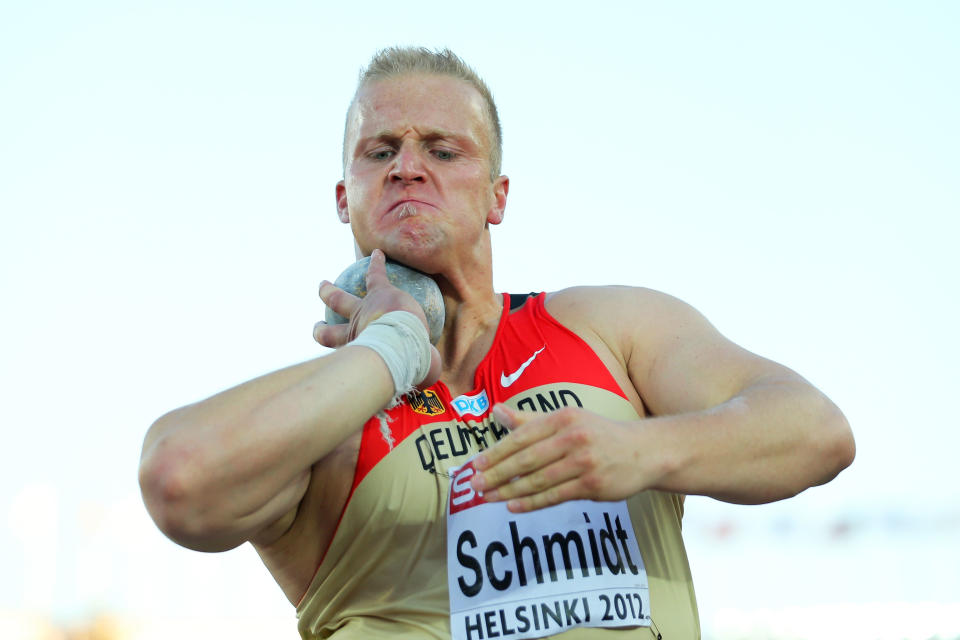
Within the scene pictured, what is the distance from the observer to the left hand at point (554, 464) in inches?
97.9

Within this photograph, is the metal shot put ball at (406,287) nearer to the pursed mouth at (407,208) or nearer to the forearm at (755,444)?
the pursed mouth at (407,208)

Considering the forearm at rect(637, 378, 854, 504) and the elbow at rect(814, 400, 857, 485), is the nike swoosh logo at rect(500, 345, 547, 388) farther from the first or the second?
the elbow at rect(814, 400, 857, 485)

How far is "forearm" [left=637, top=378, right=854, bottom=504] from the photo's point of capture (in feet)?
8.95

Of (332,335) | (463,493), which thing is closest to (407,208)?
(332,335)

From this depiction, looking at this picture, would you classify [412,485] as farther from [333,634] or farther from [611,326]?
[611,326]

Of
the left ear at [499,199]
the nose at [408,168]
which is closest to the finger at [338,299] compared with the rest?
the nose at [408,168]

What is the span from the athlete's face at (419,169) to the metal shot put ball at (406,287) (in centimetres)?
9

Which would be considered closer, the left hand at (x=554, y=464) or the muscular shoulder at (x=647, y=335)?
the left hand at (x=554, y=464)

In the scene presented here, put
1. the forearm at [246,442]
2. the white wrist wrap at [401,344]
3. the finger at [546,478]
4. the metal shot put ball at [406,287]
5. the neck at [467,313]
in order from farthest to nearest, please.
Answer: the neck at [467,313]
the metal shot put ball at [406,287]
the white wrist wrap at [401,344]
the forearm at [246,442]
the finger at [546,478]

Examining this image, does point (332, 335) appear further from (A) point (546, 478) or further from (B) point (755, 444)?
(B) point (755, 444)

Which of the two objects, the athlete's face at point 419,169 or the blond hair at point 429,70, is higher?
the blond hair at point 429,70

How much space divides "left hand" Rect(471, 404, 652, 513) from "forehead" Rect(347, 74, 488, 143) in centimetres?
184

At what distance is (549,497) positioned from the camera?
249cm

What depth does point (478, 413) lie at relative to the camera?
354cm
